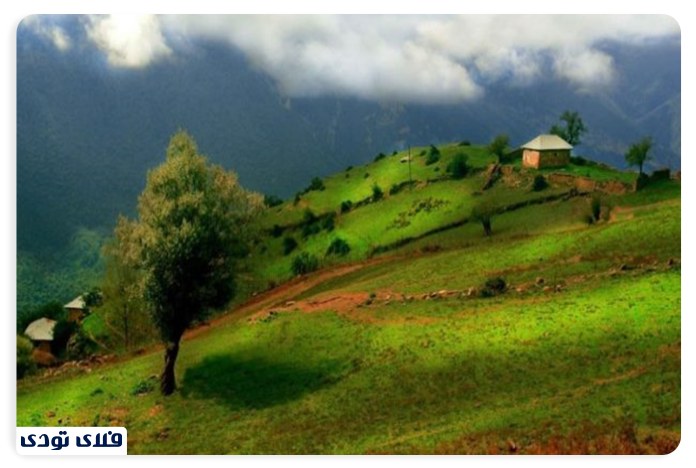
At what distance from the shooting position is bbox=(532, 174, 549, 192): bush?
2631cm

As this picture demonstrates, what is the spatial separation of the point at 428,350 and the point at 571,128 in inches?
365

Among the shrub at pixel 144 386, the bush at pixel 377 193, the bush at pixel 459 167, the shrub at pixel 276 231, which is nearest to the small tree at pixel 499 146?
the bush at pixel 459 167

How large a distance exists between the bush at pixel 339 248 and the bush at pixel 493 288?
4560mm

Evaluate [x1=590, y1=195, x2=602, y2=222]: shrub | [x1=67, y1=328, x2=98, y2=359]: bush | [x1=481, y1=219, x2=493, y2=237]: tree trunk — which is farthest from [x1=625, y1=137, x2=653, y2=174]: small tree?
[x1=67, y1=328, x2=98, y2=359]: bush

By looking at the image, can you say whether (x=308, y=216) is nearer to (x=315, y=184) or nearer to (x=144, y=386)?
(x=315, y=184)

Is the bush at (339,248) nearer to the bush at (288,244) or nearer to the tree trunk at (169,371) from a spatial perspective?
the bush at (288,244)

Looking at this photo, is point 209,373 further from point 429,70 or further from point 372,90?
point 429,70

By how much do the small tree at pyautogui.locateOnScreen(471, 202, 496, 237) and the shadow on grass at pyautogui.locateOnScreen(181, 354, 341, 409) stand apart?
315 inches

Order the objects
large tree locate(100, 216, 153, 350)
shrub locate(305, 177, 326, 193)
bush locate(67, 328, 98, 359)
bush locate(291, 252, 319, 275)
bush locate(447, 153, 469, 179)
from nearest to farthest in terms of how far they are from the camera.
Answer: large tree locate(100, 216, 153, 350) < bush locate(291, 252, 319, 275) < shrub locate(305, 177, 326, 193) < bush locate(67, 328, 98, 359) < bush locate(447, 153, 469, 179)

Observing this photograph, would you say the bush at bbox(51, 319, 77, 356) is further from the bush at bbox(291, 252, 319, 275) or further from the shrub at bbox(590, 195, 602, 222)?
the shrub at bbox(590, 195, 602, 222)

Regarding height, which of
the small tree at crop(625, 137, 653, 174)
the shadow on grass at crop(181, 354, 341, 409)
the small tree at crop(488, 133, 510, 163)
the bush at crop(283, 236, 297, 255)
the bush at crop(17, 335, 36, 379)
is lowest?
the shadow on grass at crop(181, 354, 341, 409)

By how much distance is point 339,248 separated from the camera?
2167cm

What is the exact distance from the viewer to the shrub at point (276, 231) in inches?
779

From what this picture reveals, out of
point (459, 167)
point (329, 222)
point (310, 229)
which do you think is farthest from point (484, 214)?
point (310, 229)
